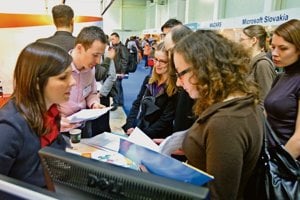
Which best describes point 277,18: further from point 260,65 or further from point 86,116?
point 86,116

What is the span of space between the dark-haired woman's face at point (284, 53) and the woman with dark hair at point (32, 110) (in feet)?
3.99

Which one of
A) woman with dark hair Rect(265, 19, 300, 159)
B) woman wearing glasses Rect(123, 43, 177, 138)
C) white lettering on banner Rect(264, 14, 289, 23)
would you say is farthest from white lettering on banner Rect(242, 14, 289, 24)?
woman wearing glasses Rect(123, 43, 177, 138)

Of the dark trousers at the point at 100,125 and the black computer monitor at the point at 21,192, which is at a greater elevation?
the black computer monitor at the point at 21,192

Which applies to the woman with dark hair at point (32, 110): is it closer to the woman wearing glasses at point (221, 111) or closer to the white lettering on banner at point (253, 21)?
Result: the woman wearing glasses at point (221, 111)

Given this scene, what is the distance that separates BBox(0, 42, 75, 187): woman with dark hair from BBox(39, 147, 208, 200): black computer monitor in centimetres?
43

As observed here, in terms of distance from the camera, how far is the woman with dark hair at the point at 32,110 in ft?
3.18

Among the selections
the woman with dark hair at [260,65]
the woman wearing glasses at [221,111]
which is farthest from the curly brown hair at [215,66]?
the woman with dark hair at [260,65]

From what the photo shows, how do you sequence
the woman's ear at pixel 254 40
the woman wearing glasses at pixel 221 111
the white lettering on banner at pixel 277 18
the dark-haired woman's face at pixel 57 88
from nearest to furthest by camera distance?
the woman wearing glasses at pixel 221 111 < the dark-haired woman's face at pixel 57 88 < the woman's ear at pixel 254 40 < the white lettering on banner at pixel 277 18

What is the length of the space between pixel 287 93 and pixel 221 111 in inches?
34.1

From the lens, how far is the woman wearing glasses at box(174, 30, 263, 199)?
89cm

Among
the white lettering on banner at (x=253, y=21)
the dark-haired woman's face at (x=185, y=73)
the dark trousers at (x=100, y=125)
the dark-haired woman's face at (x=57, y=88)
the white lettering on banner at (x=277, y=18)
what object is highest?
the white lettering on banner at (x=277, y=18)

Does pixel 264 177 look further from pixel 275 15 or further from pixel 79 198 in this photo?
pixel 275 15

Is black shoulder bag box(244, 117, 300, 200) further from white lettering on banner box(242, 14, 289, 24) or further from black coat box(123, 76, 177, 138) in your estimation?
white lettering on banner box(242, 14, 289, 24)

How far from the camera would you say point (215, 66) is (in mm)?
1007
